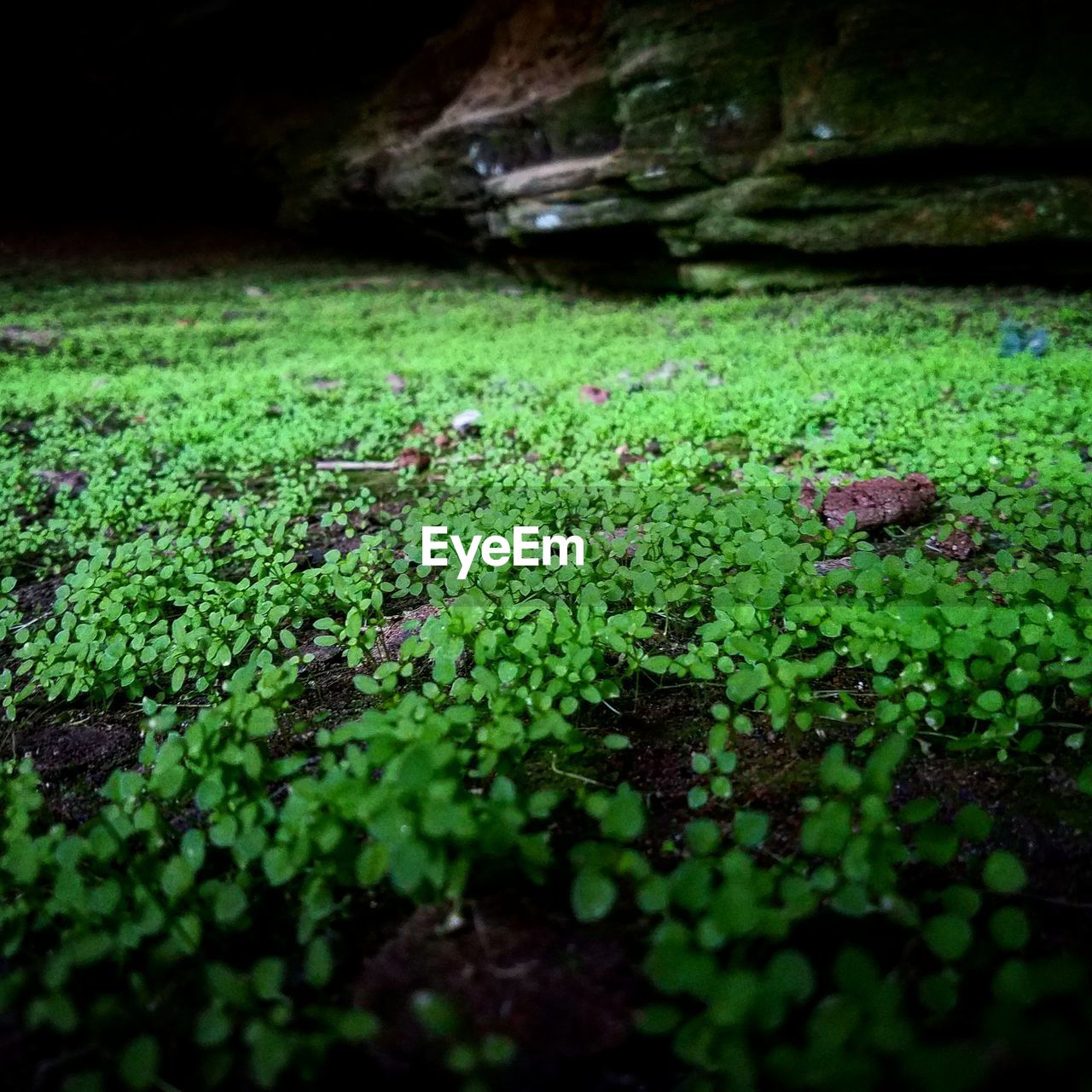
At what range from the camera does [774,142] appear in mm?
8164

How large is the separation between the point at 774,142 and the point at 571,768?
880cm

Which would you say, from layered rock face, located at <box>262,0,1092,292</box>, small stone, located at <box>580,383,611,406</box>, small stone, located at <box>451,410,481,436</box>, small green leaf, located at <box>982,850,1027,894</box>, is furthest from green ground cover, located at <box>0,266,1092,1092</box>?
layered rock face, located at <box>262,0,1092,292</box>

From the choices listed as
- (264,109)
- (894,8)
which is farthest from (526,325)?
(264,109)

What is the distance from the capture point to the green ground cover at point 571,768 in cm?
109

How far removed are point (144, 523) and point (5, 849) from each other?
2479 millimetres

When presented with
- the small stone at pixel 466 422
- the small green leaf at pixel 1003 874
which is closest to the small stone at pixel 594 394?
the small stone at pixel 466 422

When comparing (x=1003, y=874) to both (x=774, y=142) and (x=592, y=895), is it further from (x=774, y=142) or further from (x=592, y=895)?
(x=774, y=142)

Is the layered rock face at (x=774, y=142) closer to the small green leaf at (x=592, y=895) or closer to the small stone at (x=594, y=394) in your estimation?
the small stone at (x=594, y=394)

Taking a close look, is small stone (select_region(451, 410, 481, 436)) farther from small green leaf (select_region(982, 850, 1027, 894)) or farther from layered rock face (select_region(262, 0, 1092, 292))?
layered rock face (select_region(262, 0, 1092, 292))

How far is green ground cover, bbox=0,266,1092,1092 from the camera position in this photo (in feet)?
3.58

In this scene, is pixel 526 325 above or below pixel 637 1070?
above

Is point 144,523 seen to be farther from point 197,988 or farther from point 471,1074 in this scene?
point 471,1074

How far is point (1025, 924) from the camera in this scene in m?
1.11

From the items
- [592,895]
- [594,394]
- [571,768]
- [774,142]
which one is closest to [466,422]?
[594,394]
